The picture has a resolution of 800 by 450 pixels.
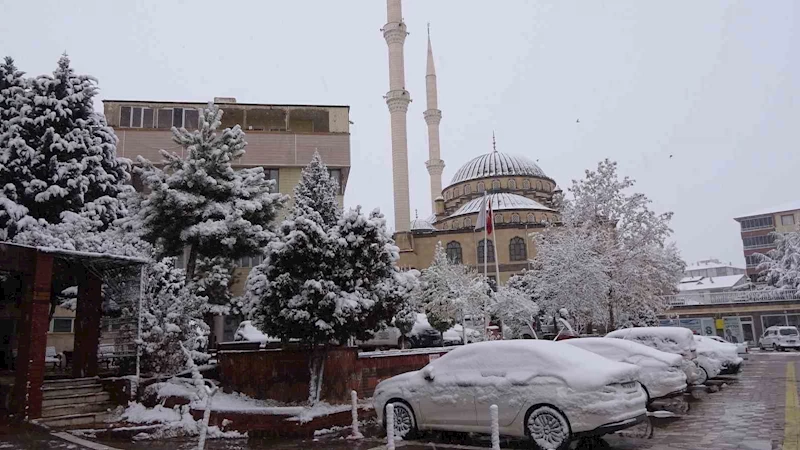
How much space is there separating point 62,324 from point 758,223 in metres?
70.9

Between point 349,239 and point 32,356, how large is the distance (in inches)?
251

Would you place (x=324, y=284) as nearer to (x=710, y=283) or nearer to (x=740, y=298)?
(x=740, y=298)

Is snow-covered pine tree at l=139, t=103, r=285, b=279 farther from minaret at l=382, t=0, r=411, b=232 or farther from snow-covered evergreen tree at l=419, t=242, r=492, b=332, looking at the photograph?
minaret at l=382, t=0, r=411, b=232

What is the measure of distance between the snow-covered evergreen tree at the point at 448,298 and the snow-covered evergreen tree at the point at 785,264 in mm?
31278

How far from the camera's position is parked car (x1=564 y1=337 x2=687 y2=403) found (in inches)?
484

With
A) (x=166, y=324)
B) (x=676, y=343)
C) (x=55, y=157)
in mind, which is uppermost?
(x=55, y=157)

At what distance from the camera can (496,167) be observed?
66.0 m

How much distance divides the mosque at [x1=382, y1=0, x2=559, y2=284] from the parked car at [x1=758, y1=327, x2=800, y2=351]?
1790 centimetres

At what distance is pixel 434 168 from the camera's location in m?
68.5

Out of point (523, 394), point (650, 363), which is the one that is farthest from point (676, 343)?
point (523, 394)

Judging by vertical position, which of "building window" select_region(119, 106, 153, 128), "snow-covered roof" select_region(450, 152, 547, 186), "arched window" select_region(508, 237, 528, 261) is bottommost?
"arched window" select_region(508, 237, 528, 261)

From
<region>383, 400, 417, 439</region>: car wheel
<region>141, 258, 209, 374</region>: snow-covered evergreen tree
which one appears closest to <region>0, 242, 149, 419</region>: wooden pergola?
<region>141, 258, 209, 374</region>: snow-covered evergreen tree

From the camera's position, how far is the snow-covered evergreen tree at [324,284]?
12.1 metres

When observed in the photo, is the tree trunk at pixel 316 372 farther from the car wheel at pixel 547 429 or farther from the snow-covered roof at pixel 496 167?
the snow-covered roof at pixel 496 167
